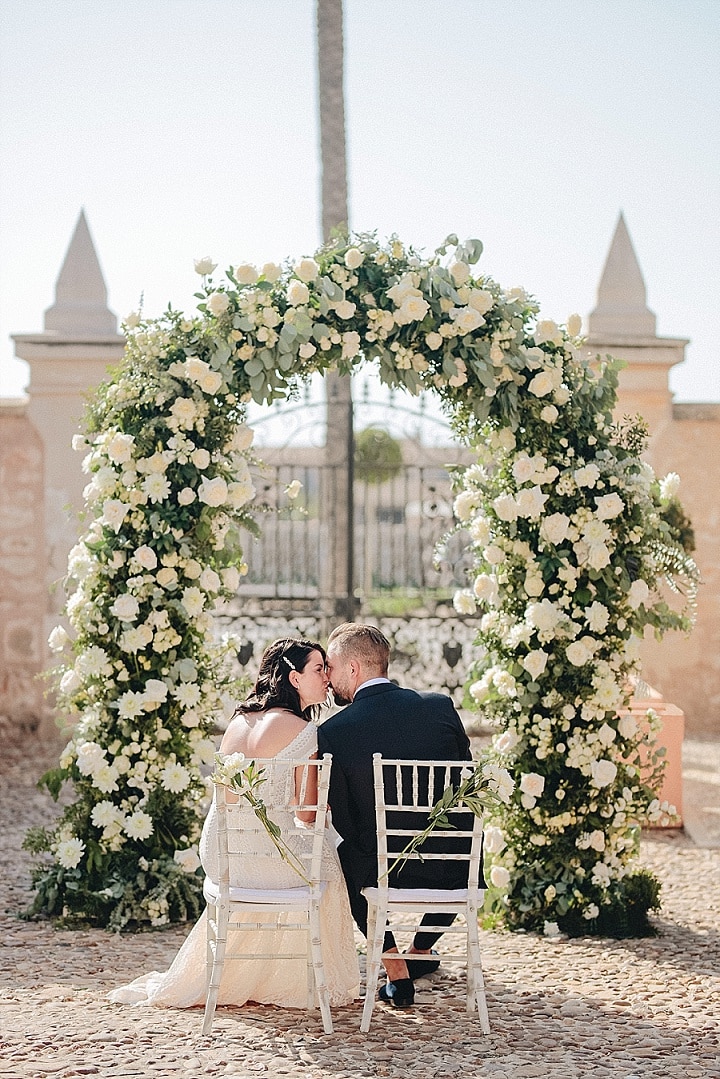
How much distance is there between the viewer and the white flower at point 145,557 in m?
5.14

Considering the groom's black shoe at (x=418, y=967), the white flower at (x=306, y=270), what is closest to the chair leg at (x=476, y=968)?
the groom's black shoe at (x=418, y=967)

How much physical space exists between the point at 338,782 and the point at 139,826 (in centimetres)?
141

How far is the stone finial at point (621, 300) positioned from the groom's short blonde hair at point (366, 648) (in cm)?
583

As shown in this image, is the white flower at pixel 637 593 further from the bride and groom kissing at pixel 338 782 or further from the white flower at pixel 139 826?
the white flower at pixel 139 826

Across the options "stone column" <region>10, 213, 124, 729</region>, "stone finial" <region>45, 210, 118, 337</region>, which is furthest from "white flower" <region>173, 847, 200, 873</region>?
"stone finial" <region>45, 210, 118, 337</region>

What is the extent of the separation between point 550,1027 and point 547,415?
8.05ft

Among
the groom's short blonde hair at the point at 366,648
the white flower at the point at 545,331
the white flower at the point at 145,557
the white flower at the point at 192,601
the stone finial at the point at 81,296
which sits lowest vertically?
the groom's short blonde hair at the point at 366,648

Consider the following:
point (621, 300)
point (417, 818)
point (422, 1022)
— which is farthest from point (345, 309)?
point (621, 300)

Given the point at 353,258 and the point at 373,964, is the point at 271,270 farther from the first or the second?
the point at 373,964

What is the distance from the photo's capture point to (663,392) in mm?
9602

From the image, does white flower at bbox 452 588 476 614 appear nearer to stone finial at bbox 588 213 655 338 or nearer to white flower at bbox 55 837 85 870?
white flower at bbox 55 837 85 870

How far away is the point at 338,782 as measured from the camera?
162 inches

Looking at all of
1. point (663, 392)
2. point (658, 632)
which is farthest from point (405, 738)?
point (663, 392)

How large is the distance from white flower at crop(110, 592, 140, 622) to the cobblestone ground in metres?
1.31
